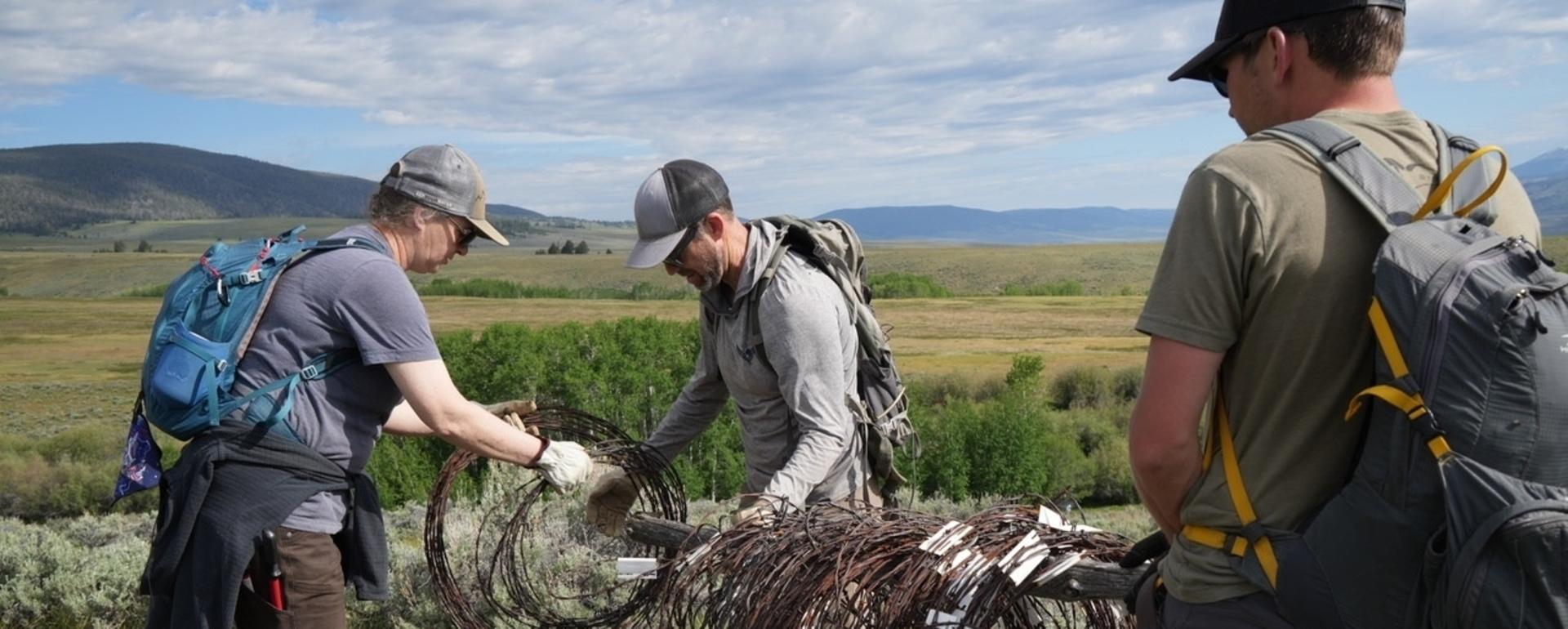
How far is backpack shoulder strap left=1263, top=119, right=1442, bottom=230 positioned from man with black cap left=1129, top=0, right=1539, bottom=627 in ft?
0.07

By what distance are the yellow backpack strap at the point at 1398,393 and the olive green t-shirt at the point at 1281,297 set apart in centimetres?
8

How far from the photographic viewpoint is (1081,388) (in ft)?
70.6

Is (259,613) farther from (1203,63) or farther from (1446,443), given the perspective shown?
(1446,443)

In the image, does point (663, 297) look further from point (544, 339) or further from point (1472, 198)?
point (1472, 198)

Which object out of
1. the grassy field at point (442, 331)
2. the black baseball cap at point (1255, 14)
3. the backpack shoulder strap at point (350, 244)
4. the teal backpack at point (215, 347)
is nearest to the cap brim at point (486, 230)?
the backpack shoulder strap at point (350, 244)

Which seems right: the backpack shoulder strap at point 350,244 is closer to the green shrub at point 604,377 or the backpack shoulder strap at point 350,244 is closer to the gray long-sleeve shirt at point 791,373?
the gray long-sleeve shirt at point 791,373

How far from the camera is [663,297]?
43875 millimetres

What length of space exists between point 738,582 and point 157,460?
1.59 meters

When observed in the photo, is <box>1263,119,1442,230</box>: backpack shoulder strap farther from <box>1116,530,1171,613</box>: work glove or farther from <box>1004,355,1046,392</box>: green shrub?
<box>1004,355,1046,392</box>: green shrub

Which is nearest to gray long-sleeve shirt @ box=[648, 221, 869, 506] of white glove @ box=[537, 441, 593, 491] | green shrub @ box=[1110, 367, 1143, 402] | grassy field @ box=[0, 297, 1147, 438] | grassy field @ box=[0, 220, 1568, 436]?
grassy field @ box=[0, 220, 1568, 436]

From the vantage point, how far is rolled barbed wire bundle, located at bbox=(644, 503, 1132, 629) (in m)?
2.85

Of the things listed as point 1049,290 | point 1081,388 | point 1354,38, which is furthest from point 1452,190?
point 1049,290

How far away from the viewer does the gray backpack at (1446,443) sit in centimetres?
163

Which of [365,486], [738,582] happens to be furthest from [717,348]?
[365,486]
